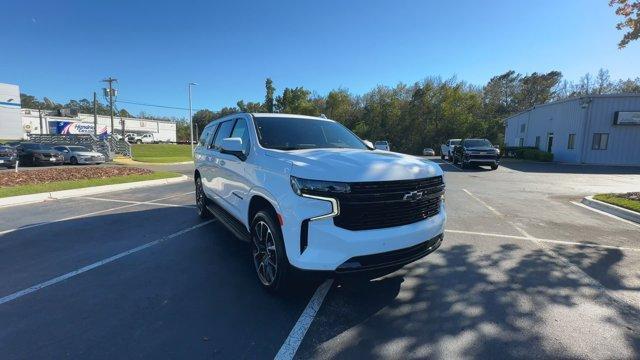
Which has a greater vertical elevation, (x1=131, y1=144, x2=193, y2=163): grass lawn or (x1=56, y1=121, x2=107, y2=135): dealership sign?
(x1=56, y1=121, x2=107, y2=135): dealership sign

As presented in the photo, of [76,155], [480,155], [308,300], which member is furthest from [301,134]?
[76,155]

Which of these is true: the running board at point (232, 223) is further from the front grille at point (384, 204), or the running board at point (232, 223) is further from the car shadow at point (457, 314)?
the front grille at point (384, 204)

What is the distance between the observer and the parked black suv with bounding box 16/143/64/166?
882 inches

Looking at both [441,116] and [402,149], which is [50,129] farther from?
[441,116]

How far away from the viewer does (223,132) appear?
6.00 metres

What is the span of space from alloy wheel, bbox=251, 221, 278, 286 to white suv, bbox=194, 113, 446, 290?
0.4 inches

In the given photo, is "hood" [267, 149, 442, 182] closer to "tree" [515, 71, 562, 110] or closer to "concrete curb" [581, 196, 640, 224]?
"concrete curb" [581, 196, 640, 224]

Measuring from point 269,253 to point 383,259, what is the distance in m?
1.28

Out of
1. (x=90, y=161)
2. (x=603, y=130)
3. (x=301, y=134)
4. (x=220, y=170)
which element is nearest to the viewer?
(x=301, y=134)

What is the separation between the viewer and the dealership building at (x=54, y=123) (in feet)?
158

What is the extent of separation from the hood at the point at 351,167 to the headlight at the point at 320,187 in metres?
0.04

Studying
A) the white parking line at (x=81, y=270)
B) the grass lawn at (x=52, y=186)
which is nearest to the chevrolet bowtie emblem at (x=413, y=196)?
the white parking line at (x=81, y=270)

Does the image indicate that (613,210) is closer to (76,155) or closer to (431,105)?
(76,155)

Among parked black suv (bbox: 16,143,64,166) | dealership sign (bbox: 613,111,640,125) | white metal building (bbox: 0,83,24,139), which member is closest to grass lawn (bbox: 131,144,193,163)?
parked black suv (bbox: 16,143,64,166)
